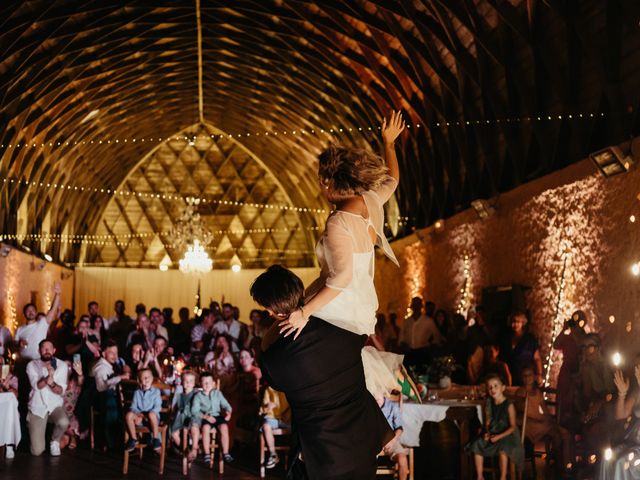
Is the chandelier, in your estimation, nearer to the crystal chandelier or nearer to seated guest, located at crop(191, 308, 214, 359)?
the crystal chandelier

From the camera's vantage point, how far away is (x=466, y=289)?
47.1 feet

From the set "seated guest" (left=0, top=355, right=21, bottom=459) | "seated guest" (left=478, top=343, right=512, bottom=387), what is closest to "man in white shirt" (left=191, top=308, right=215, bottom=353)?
"seated guest" (left=0, top=355, right=21, bottom=459)

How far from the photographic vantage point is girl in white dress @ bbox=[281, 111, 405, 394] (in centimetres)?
294

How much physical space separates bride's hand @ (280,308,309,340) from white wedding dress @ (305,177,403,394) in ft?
0.32

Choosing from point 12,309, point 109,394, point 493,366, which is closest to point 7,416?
point 109,394

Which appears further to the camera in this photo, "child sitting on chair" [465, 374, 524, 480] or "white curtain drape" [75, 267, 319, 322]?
"white curtain drape" [75, 267, 319, 322]

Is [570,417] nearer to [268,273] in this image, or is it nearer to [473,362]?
[473,362]

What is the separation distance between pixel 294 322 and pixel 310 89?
17.8 metres

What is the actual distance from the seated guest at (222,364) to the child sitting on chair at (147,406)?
1036 mm

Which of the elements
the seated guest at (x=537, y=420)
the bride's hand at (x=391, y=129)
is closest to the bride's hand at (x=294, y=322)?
the bride's hand at (x=391, y=129)

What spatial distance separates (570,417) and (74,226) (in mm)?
21594

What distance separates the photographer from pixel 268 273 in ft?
9.78

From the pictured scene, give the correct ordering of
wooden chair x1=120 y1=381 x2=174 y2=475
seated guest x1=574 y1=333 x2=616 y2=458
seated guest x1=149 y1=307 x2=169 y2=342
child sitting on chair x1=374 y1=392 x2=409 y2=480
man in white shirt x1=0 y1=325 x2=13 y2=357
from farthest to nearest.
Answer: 1. seated guest x1=149 y1=307 x2=169 y2=342
2. man in white shirt x1=0 y1=325 x2=13 y2=357
3. wooden chair x1=120 y1=381 x2=174 y2=475
4. child sitting on chair x1=374 y1=392 x2=409 y2=480
5. seated guest x1=574 y1=333 x2=616 y2=458

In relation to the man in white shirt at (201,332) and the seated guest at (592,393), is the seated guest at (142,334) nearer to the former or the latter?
the man in white shirt at (201,332)
